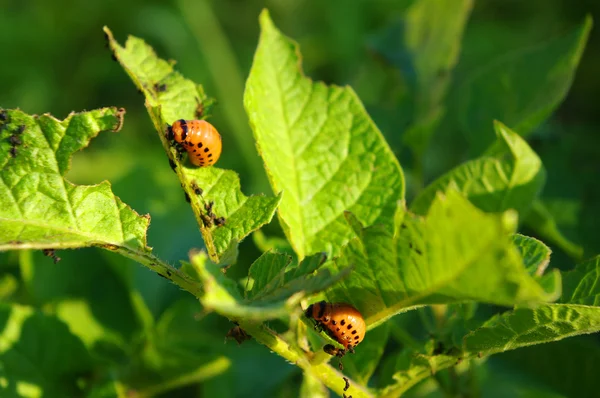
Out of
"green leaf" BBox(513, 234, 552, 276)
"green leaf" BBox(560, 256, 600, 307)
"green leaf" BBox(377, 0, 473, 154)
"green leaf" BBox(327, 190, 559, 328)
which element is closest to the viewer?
"green leaf" BBox(327, 190, 559, 328)

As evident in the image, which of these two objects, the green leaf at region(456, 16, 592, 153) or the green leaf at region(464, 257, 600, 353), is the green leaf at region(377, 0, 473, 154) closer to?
the green leaf at region(456, 16, 592, 153)

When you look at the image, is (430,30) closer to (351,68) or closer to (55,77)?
(351,68)

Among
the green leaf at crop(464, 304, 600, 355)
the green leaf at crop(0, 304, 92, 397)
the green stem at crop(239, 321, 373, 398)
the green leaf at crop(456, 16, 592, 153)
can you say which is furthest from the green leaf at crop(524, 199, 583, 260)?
the green leaf at crop(0, 304, 92, 397)

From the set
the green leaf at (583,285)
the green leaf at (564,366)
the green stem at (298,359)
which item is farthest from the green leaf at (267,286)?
the green leaf at (564,366)

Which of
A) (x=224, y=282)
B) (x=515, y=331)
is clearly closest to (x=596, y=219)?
(x=515, y=331)

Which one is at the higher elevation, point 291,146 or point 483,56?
point 291,146

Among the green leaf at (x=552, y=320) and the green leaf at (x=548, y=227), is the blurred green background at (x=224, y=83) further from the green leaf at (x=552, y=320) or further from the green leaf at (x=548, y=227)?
the green leaf at (x=552, y=320)
